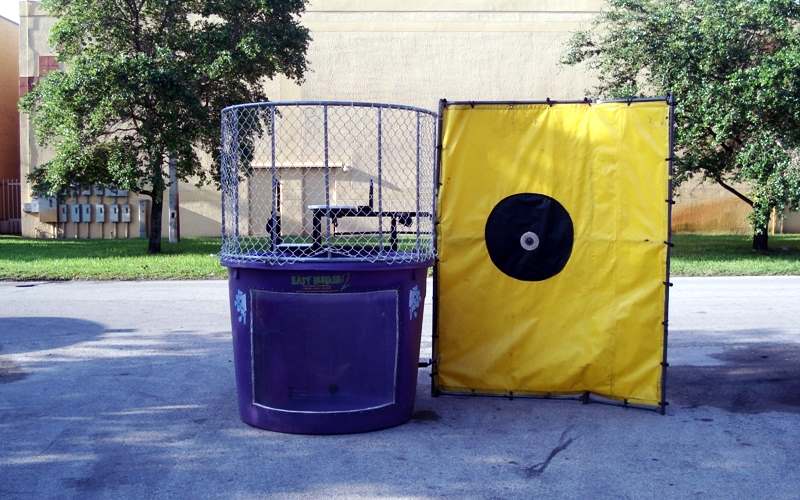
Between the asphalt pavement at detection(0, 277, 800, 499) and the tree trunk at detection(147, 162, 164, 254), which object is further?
the tree trunk at detection(147, 162, 164, 254)

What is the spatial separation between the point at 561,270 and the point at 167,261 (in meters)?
13.9

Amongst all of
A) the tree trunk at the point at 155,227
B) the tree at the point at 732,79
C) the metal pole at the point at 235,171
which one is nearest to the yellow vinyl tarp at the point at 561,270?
the metal pole at the point at 235,171

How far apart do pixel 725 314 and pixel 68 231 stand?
2703 cm

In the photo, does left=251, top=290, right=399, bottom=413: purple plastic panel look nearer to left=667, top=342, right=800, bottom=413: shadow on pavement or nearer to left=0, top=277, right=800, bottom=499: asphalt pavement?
left=0, top=277, right=800, bottom=499: asphalt pavement

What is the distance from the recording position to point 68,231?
106 ft

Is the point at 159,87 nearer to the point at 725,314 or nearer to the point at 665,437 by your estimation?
the point at 725,314

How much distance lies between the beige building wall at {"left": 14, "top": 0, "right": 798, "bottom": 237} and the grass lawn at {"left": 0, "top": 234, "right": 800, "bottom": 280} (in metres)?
8.80

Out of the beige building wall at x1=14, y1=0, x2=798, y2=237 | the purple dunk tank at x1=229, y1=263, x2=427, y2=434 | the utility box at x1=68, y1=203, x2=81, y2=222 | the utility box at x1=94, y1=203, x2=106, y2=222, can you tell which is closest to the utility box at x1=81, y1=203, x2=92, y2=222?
the utility box at x1=68, y1=203, x2=81, y2=222

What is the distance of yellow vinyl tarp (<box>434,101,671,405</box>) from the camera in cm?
643

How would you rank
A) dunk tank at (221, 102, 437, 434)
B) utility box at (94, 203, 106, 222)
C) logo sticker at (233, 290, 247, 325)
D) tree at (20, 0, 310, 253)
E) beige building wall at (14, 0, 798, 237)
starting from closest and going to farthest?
dunk tank at (221, 102, 437, 434), logo sticker at (233, 290, 247, 325), tree at (20, 0, 310, 253), beige building wall at (14, 0, 798, 237), utility box at (94, 203, 106, 222)

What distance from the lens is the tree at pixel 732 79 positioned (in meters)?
17.8

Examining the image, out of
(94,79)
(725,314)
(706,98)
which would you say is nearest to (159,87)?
(94,79)

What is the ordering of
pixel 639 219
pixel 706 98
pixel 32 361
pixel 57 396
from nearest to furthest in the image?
pixel 639 219
pixel 57 396
pixel 32 361
pixel 706 98

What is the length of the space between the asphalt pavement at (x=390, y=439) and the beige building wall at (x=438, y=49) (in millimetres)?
22817
